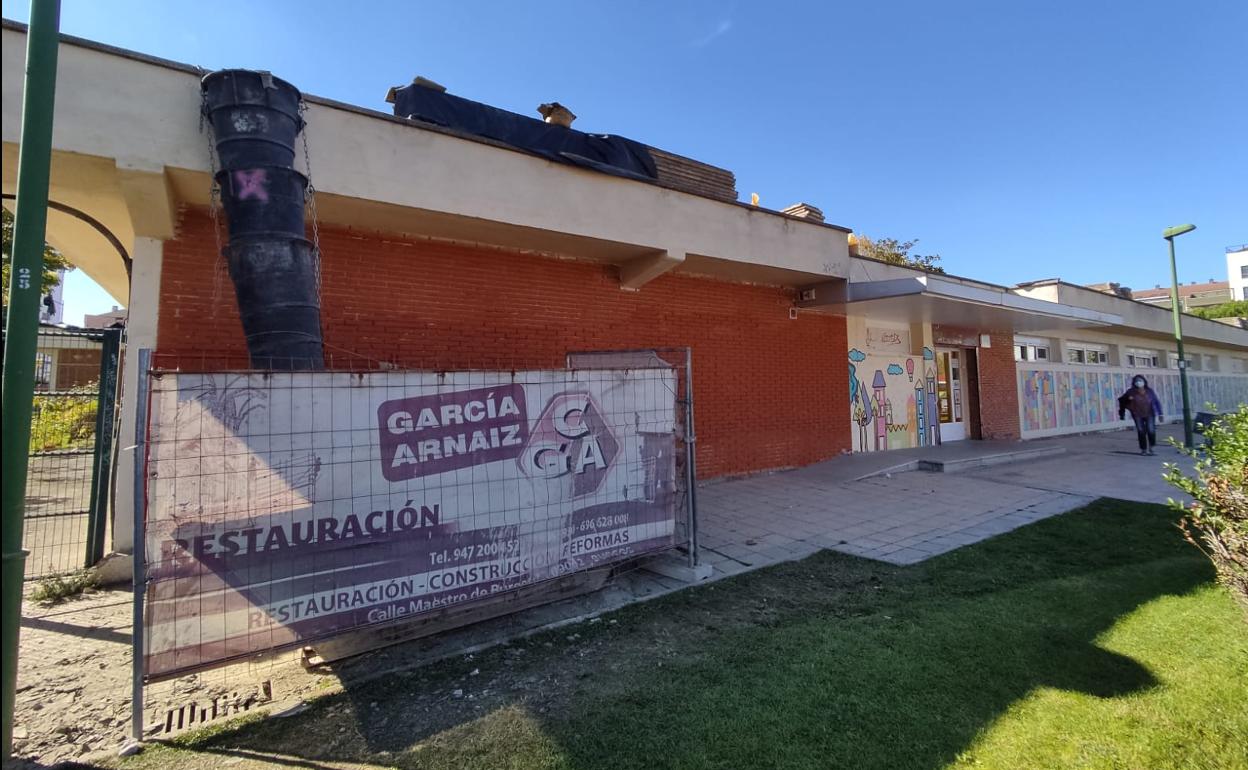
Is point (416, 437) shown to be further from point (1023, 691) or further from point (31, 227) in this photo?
point (1023, 691)

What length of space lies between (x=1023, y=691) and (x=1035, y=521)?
16.2ft

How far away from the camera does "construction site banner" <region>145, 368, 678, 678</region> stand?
9.98ft

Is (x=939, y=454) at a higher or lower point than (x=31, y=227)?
lower

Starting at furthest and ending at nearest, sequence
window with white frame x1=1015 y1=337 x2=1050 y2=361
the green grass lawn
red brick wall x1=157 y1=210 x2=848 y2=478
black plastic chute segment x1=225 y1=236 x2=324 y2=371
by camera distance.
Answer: window with white frame x1=1015 y1=337 x2=1050 y2=361 < red brick wall x1=157 y1=210 x2=848 y2=478 < black plastic chute segment x1=225 y1=236 x2=324 y2=371 < the green grass lawn

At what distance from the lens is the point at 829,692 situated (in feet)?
10.6

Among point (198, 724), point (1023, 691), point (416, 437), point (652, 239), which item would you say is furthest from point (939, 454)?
point (198, 724)

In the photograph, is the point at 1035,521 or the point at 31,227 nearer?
the point at 31,227

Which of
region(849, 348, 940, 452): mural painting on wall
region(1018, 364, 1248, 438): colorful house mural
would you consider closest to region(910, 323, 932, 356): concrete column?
region(849, 348, 940, 452): mural painting on wall

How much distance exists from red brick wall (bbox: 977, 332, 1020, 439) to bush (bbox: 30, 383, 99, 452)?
58.3ft

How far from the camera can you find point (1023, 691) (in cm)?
321

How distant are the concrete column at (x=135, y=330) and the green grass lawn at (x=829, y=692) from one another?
3656 millimetres

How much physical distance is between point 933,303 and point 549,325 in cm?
758

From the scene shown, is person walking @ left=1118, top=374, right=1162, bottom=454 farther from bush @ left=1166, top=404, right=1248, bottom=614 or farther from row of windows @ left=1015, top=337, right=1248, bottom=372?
bush @ left=1166, top=404, right=1248, bottom=614

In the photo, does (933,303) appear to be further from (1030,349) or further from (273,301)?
(273,301)
